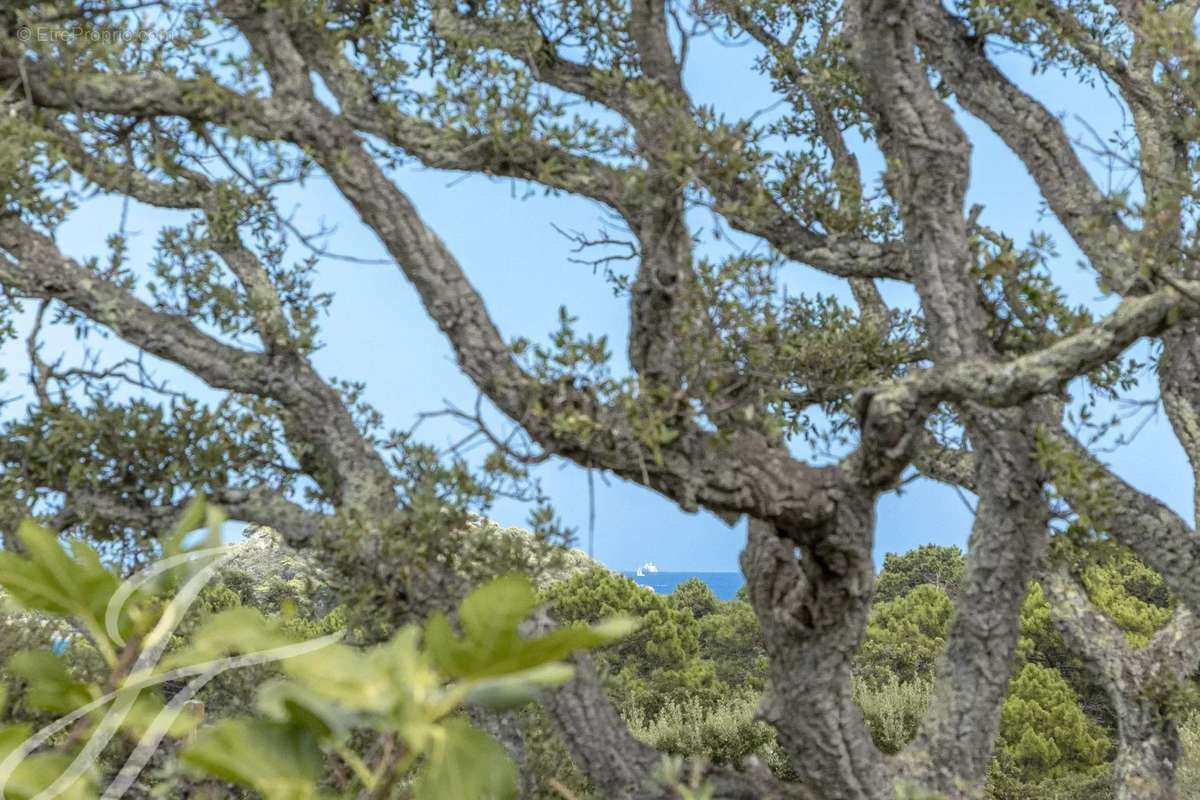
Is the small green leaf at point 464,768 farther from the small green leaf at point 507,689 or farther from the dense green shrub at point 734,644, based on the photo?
the dense green shrub at point 734,644

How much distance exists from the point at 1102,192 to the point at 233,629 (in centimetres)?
727

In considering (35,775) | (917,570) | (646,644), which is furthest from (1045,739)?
(35,775)

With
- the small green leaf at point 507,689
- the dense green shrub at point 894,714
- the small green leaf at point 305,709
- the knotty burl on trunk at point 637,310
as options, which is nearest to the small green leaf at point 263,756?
the small green leaf at point 305,709

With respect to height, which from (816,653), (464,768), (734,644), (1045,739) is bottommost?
(464,768)

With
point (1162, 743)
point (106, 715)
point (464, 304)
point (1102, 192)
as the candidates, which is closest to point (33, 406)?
point (464, 304)

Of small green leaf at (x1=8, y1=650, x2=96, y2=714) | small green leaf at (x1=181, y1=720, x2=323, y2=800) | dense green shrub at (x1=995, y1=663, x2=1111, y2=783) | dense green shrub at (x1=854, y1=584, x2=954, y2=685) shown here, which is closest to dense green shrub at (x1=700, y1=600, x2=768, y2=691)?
dense green shrub at (x1=854, y1=584, x2=954, y2=685)

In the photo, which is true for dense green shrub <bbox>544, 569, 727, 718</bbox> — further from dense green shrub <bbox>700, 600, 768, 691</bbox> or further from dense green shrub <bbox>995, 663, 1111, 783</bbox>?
dense green shrub <bbox>995, 663, 1111, 783</bbox>

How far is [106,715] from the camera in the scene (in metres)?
1.03

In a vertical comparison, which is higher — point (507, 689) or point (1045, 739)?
point (1045, 739)

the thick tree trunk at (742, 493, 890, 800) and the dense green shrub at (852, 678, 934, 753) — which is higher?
the dense green shrub at (852, 678, 934, 753)

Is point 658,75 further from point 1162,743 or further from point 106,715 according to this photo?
point 1162,743

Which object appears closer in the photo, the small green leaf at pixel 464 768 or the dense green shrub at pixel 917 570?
the small green leaf at pixel 464 768

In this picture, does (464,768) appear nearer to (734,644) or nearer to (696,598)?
(734,644)

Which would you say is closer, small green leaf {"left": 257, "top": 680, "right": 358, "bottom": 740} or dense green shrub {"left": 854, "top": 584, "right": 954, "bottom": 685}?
small green leaf {"left": 257, "top": 680, "right": 358, "bottom": 740}
